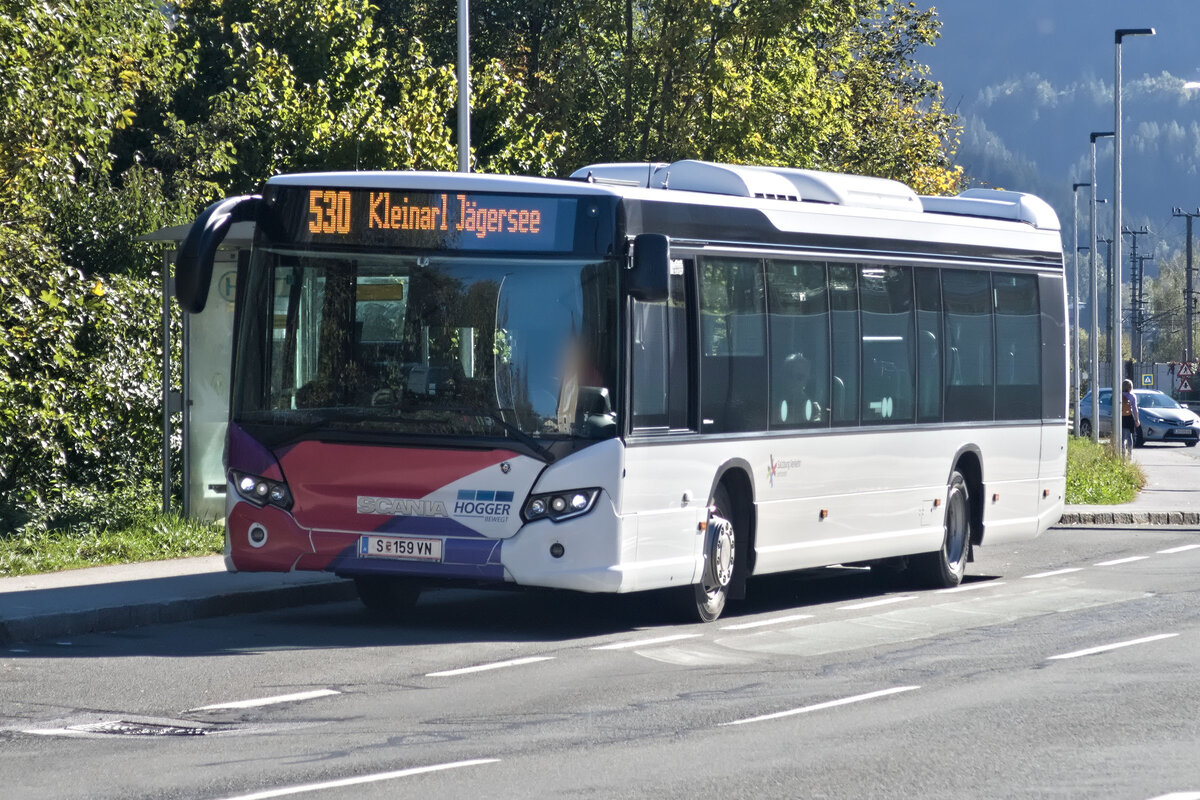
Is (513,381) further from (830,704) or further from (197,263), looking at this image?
(830,704)

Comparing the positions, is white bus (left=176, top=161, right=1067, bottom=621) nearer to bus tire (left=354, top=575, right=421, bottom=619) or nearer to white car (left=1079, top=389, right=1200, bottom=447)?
bus tire (left=354, top=575, right=421, bottom=619)

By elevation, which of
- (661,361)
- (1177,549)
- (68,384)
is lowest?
(1177,549)

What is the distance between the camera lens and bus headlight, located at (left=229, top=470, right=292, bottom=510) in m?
11.6

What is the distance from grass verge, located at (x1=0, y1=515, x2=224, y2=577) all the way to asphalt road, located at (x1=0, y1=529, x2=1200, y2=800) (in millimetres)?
2390

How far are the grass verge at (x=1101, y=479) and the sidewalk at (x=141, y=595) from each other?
49.3 ft

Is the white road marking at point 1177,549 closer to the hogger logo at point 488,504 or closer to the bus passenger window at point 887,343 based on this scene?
the bus passenger window at point 887,343

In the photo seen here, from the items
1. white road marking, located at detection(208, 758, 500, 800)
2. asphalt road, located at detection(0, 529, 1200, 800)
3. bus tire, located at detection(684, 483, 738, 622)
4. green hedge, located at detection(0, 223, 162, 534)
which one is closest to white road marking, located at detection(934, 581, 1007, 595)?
asphalt road, located at detection(0, 529, 1200, 800)

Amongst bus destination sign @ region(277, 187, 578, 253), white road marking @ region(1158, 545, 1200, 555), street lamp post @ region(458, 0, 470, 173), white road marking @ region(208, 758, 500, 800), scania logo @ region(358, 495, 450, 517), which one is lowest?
white road marking @ region(1158, 545, 1200, 555)

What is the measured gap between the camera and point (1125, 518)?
78.8 ft

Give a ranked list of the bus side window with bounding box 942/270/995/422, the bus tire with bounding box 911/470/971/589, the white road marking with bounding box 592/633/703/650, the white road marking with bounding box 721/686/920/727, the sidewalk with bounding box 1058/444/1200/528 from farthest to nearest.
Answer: the sidewalk with bounding box 1058/444/1200/528
the bus tire with bounding box 911/470/971/589
the bus side window with bounding box 942/270/995/422
the white road marking with bounding box 592/633/703/650
the white road marking with bounding box 721/686/920/727

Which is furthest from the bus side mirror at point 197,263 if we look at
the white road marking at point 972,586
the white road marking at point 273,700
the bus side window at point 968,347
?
the white road marking at point 972,586

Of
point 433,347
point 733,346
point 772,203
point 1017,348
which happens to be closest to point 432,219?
point 433,347

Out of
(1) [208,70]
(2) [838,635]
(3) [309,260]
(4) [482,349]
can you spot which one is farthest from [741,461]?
(1) [208,70]

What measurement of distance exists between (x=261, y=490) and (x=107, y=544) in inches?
163
